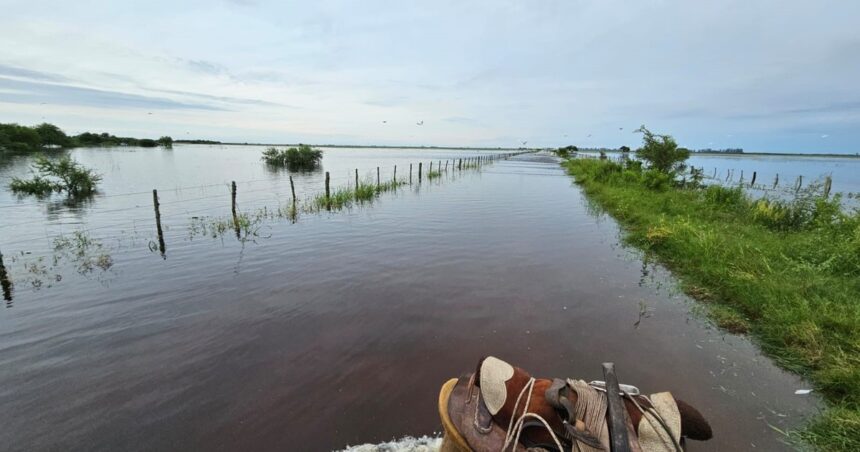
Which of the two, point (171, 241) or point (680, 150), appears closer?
point (171, 241)

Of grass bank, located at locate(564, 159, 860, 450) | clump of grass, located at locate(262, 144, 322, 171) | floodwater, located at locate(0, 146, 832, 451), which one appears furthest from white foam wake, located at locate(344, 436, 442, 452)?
clump of grass, located at locate(262, 144, 322, 171)

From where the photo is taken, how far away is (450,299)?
6652 mm

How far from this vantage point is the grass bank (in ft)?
13.0

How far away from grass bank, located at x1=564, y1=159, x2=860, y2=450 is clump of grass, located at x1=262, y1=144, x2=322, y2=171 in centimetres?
3855

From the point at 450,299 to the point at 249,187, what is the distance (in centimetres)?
2270

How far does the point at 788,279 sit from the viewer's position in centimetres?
620

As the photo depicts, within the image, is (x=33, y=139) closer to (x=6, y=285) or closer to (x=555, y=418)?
(x=6, y=285)

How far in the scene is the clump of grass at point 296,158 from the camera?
43094 millimetres

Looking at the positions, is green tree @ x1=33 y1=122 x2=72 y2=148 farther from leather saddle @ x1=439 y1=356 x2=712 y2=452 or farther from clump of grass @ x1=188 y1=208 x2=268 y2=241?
leather saddle @ x1=439 y1=356 x2=712 y2=452

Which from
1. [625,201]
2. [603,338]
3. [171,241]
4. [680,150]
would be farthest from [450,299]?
[680,150]

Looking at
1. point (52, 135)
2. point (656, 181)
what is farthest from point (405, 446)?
point (52, 135)

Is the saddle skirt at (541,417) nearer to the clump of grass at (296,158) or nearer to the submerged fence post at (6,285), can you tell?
the submerged fence post at (6,285)

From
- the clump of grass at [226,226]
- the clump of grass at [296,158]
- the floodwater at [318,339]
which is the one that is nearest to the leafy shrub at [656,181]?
the floodwater at [318,339]

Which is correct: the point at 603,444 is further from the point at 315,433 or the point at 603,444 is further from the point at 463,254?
the point at 463,254
